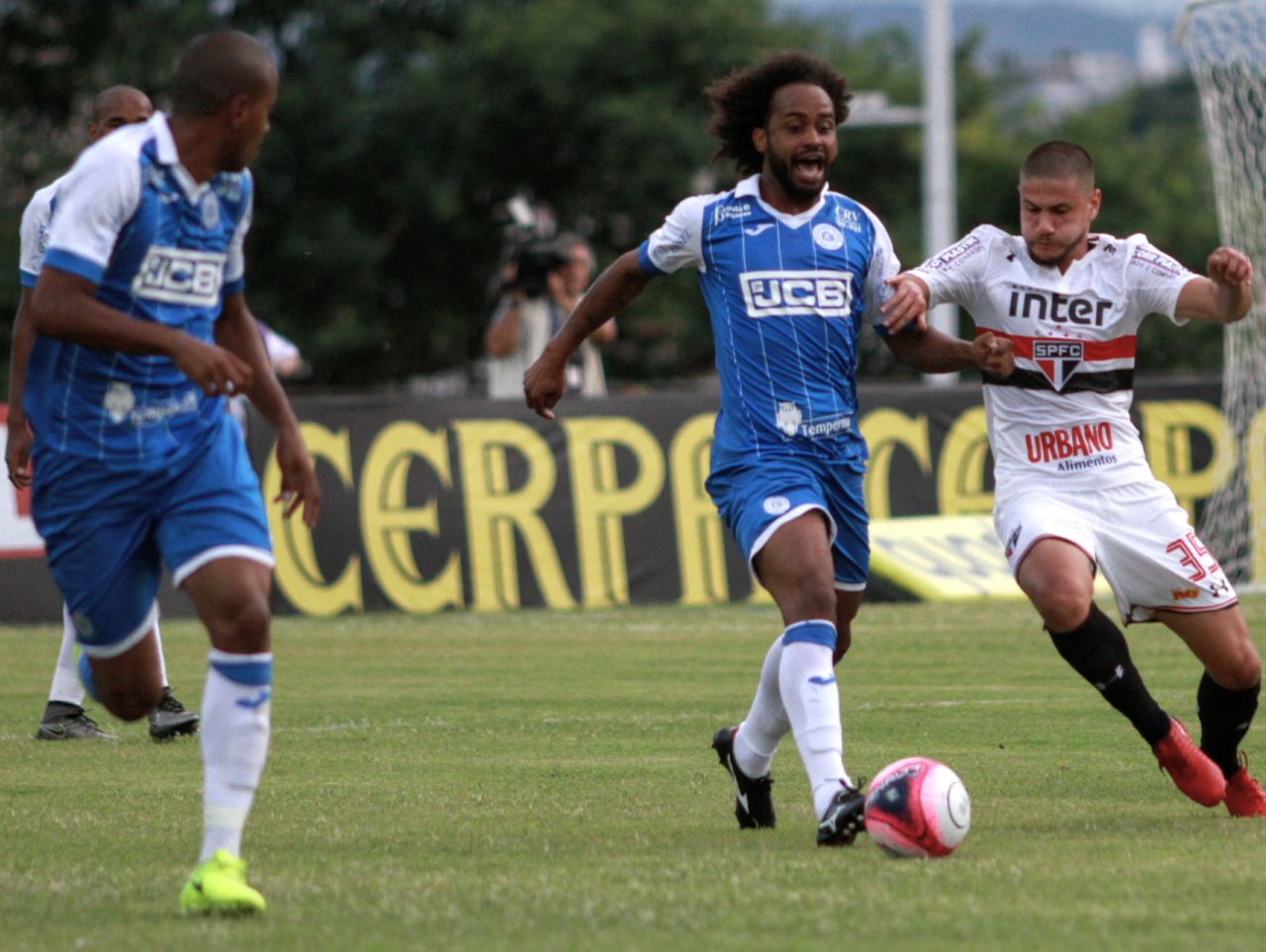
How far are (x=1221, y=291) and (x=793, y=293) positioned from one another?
142 centimetres

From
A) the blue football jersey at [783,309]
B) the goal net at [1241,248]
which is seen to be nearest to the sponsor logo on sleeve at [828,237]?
the blue football jersey at [783,309]

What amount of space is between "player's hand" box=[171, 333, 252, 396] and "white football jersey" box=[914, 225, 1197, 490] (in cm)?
280

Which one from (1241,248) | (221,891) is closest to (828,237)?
(221,891)

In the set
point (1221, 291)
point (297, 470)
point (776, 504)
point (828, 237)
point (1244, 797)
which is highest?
point (828, 237)

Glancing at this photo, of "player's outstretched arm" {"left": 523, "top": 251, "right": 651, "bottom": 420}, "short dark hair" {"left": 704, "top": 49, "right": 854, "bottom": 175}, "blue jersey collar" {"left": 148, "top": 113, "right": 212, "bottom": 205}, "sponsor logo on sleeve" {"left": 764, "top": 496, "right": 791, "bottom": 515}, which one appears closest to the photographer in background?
"short dark hair" {"left": 704, "top": 49, "right": 854, "bottom": 175}

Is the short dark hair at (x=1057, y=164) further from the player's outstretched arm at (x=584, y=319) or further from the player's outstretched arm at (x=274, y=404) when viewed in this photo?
the player's outstretched arm at (x=274, y=404)

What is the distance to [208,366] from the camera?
5.29 metres

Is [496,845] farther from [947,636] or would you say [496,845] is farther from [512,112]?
[512,112]

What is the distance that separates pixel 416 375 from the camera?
45.3m

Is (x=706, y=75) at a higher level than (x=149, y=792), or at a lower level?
higher

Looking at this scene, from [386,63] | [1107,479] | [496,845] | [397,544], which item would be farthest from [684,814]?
[386,63]

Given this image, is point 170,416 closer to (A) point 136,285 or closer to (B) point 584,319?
(A) point 136,285

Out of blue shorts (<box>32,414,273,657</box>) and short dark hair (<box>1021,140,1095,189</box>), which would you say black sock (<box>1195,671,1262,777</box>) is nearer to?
short dark hair (<box>1021,140,1095,189</box>)

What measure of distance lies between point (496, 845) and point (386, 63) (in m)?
41.0
